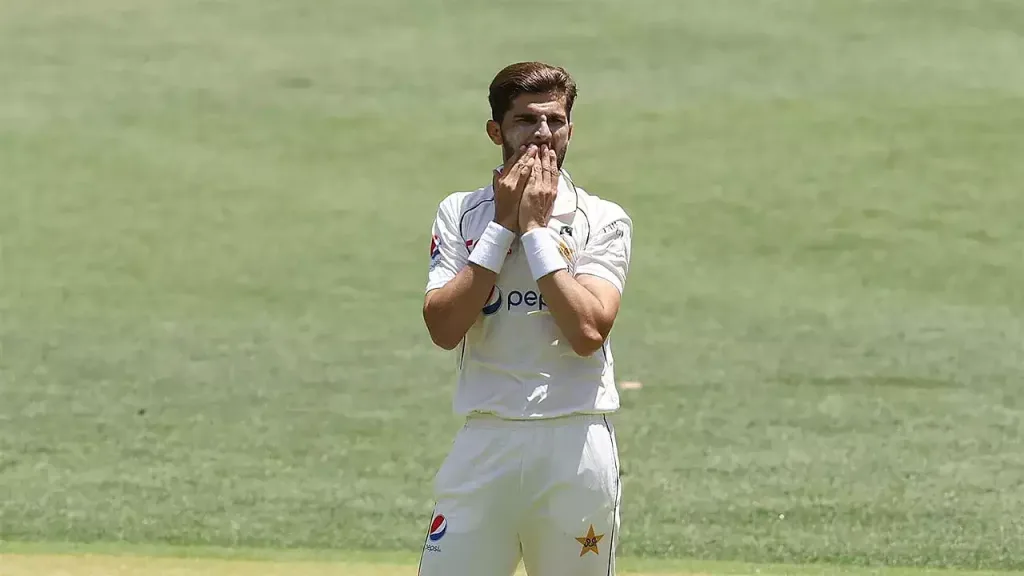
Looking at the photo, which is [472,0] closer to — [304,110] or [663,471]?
[304,110]

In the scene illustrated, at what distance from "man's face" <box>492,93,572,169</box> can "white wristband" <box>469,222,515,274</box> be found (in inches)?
8.9

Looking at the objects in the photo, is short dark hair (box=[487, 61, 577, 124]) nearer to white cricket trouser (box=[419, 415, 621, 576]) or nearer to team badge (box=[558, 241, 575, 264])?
team badge (box=[558, 241, 575, 264])

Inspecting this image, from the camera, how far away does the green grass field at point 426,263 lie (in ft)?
22.2

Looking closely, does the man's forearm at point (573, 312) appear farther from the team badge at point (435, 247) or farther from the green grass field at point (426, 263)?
the green grass field at point (426, 263)

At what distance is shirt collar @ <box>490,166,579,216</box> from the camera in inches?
132

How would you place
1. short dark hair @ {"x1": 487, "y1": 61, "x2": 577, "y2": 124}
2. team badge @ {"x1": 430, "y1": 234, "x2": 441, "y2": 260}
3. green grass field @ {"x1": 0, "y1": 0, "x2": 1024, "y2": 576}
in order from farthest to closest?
green grass field @ {"x1": 0, "y1": 0, "x2": 1024, "y2": 576}, team badge @ {"x1": 430, "y1": 234, "x2": 441, "y2": 260}, short dark hair @ {"x1": 487, "y1": 61, "x2": 577, "y2": 124}

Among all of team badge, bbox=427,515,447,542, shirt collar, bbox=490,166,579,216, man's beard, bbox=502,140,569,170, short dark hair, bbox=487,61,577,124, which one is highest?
short dark hair, bbox=487,61,577,124

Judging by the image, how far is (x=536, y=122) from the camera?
3236 mm

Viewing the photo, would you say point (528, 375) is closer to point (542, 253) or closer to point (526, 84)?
point (542, 253)

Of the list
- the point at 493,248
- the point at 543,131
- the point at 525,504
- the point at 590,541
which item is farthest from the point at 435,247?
the point at 590,541

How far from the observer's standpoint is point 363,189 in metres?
11.4

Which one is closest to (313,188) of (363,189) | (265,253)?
(363,189)

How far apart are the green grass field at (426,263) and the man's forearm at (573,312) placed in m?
Result: 2.88

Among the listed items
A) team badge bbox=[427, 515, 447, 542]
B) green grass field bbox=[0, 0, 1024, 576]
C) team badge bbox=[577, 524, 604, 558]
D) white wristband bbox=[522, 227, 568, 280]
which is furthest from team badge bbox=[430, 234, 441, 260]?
green grass field bbox=[0, 0, 1024, 576]
